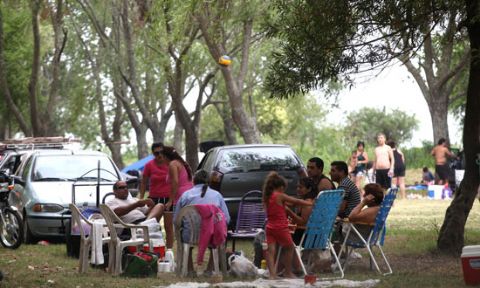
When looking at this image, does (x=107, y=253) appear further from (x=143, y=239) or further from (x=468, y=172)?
(x=468, y=172)

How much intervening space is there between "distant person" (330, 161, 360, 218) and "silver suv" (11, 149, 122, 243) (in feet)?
14.2

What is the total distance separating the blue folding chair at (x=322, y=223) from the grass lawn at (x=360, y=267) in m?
0.52

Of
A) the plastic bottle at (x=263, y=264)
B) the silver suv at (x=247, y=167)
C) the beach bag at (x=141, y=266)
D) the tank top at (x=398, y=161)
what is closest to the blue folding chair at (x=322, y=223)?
the plastic bottle at (x=263, y=264)

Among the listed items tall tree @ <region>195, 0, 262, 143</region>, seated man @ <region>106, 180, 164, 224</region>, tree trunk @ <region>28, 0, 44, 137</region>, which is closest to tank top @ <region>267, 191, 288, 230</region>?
seated man @ <region>106, 180, 164, 224</region>

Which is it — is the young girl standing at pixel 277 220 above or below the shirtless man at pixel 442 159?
below

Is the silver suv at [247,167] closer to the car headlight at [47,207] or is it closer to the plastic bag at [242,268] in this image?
the car headlight at [47,207]

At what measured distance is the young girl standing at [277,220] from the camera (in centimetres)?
1299

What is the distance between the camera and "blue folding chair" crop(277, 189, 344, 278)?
13.1 metres

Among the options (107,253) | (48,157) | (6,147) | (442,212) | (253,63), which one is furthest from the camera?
(253,63)

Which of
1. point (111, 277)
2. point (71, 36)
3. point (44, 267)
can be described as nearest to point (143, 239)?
point (111, 277)

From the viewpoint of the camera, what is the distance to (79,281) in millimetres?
13133

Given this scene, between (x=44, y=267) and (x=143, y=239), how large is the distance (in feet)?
5.78

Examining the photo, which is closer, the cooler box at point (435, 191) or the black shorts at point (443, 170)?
the black shorts at point (443, 170)

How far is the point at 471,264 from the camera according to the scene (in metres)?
11.8
